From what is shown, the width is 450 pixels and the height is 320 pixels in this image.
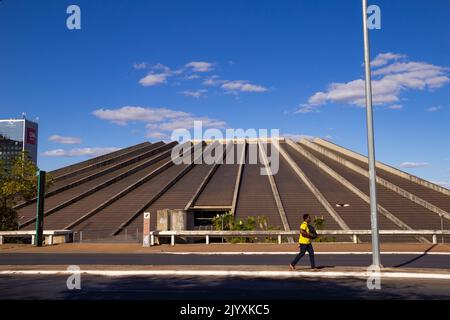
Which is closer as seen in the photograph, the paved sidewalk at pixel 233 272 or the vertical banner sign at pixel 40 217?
the paved sidewalk at pixel 233 272

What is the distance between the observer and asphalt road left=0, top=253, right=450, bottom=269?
1486 cm

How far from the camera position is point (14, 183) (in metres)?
24.3

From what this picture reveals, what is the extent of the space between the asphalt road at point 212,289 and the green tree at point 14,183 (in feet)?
44.6

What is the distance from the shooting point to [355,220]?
1184 inches

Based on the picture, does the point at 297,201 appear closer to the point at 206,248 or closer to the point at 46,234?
the point at 206,248

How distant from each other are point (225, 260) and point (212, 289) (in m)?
5.98

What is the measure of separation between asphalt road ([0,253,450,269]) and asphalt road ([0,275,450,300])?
3218mm

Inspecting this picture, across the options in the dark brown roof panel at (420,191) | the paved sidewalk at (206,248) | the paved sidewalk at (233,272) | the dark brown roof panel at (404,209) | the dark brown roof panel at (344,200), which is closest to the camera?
the paved sidewalk at (233,272)

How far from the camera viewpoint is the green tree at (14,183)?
24267 millimetres

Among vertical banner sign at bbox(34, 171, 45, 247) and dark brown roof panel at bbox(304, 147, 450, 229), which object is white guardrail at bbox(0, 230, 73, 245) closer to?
vertical banner sign at bbox(34, 171, 45, 247)

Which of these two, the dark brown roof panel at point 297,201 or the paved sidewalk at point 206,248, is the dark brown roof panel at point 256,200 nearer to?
the dark brown roof panel at point 297,201

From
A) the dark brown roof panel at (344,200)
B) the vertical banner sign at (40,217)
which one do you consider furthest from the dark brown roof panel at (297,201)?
the vertical banner sign at (40,217)

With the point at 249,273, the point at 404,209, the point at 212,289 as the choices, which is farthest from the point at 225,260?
the point at 404,209

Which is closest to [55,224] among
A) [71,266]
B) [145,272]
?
[71,266]
